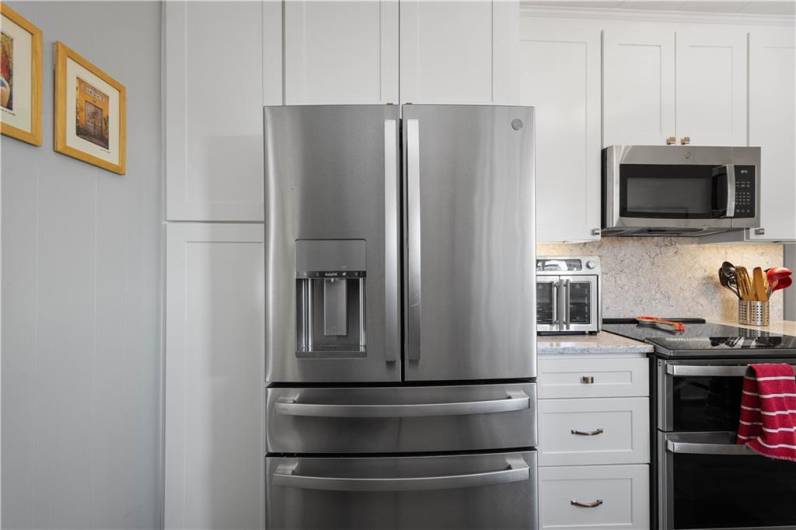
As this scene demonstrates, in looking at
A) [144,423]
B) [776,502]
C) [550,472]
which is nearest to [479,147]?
[550,472]

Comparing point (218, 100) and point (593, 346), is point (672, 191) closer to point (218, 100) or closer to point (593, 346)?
point (593, 346)

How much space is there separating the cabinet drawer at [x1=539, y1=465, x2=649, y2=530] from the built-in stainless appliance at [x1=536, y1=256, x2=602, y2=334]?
61cm

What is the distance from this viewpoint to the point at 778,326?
2418 millimetres

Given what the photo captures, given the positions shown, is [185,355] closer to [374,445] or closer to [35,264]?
[35,264]

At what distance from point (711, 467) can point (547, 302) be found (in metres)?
0.87

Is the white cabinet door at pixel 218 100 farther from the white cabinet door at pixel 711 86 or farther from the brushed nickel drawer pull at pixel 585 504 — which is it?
the white cabinet door at pixel 711 86

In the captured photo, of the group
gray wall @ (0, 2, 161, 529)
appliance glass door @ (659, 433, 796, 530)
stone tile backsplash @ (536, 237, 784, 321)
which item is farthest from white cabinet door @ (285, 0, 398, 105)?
appliance glass door @ (659, 433, 796, 530)

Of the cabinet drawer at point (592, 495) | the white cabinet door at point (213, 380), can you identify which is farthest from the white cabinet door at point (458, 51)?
the cabinet drawer at point (592, 495)

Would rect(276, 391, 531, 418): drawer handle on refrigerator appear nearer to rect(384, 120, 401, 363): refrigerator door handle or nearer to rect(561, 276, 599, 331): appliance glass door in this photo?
rect(384, 120, 401, 363): refrigerator door handle

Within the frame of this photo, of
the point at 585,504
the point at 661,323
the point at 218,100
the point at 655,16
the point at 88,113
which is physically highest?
the point at 655,16

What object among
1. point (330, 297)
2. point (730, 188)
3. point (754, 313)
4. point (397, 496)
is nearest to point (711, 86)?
point (730, 188)

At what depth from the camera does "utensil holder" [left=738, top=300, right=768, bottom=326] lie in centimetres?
239

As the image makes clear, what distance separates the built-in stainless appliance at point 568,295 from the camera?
2.18 metres

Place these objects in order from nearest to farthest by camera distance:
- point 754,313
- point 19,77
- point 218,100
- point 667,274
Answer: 1. point 19,77
2. point 218,100
3. point 754,313
4. point 667,274
